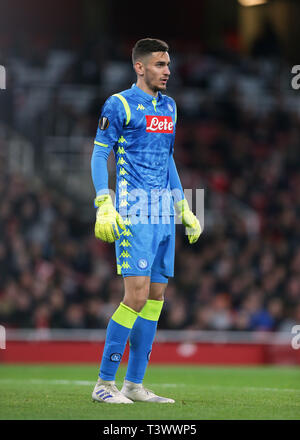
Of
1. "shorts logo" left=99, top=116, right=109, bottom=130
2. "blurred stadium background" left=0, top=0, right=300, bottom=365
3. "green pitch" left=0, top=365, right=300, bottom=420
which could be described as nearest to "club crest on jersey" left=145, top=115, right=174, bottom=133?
"shorts logo" left=99, top=116, right=109, bottom=130

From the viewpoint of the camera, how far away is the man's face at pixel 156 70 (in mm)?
6395

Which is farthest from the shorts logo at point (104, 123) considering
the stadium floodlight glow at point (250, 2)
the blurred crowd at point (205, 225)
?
the stadium floodlight glow at point (250, 2)

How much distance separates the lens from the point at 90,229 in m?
16.4

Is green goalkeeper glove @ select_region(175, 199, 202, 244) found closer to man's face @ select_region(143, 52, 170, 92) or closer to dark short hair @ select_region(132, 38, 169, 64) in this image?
man's face @ select_region(143, 52, 170, 92)

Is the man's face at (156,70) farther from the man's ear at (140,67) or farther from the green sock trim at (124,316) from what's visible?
the green sock trim at (124,316)

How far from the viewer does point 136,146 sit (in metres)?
6.32

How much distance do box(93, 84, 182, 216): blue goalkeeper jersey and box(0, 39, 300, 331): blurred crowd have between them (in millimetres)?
8343

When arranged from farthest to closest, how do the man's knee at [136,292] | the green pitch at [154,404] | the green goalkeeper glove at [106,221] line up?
the man's knee at [136,292], the green goalkeeper glove at [106,221], the green pitch at [154,404]

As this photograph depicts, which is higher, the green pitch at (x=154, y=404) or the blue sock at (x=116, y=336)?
the blue sock at (x=116, y=336)

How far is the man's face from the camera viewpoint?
21.0 ft

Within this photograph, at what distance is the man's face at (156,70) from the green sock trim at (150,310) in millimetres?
1515

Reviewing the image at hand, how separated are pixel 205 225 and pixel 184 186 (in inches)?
36.8

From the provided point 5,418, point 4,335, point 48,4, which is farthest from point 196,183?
point 5,418
